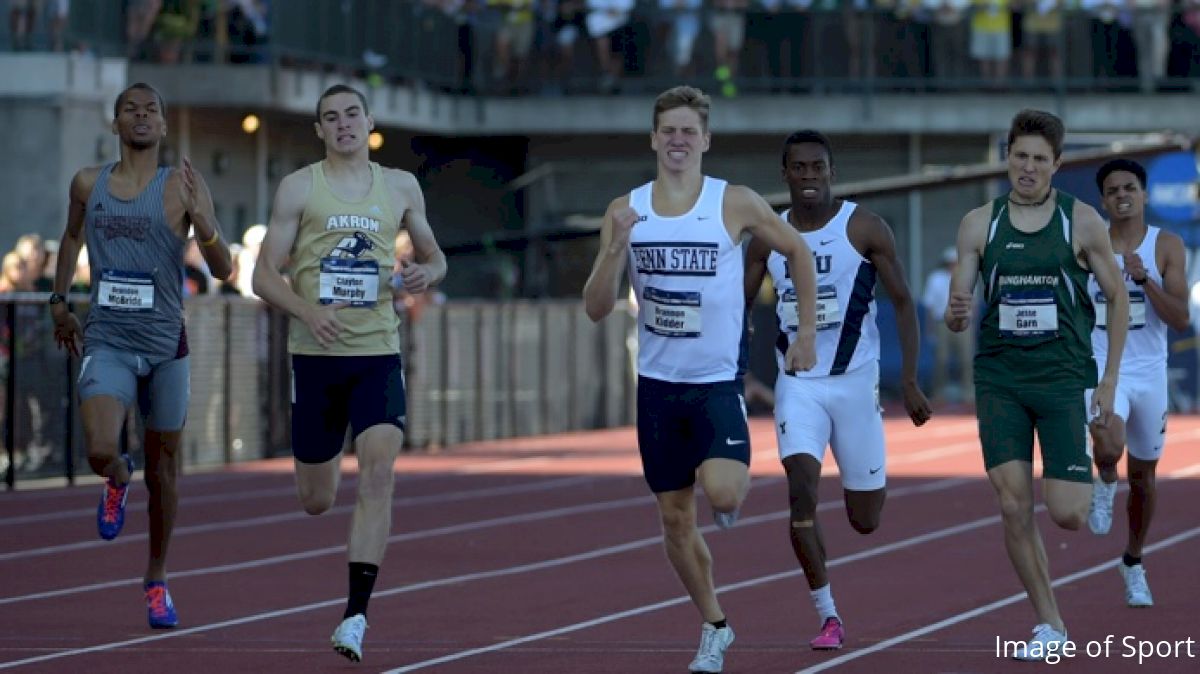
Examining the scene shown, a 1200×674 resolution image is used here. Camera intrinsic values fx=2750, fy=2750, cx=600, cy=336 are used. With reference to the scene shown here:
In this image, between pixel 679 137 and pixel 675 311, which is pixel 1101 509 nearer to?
pixel 675 311

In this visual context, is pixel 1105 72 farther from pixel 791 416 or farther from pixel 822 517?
pixel 791 416

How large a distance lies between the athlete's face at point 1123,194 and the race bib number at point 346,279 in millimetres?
3943

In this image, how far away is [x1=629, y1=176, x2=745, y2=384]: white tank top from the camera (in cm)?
998

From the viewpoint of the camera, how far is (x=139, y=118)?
11.8 meters

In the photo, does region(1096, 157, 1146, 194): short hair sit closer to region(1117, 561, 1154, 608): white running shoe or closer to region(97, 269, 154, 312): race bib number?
region(1117, 561, 1154, 608): white running shoe

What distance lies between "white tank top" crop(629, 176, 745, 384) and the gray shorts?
2742 millimetres

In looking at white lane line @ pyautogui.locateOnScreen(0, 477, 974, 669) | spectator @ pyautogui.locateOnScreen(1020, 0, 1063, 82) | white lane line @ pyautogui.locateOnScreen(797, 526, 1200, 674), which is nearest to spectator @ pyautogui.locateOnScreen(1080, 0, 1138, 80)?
spectator @ pyautogui.locateOnScreen(1020, 0, 1063, 82)

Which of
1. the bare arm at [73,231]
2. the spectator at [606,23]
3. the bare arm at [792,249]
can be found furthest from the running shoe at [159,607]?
the spectator at [606,23]

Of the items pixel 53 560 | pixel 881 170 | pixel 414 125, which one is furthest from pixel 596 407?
pixel 53 560

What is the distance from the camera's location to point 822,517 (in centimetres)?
1875

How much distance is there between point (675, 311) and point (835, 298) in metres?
1.40

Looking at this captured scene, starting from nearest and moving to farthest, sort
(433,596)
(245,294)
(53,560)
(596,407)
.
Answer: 1. (433,596)
2. (53,560)
3. (245,294)
4. (596,407)

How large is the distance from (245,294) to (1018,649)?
1585 centimetres

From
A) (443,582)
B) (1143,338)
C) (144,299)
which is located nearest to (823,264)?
(1143,338)
